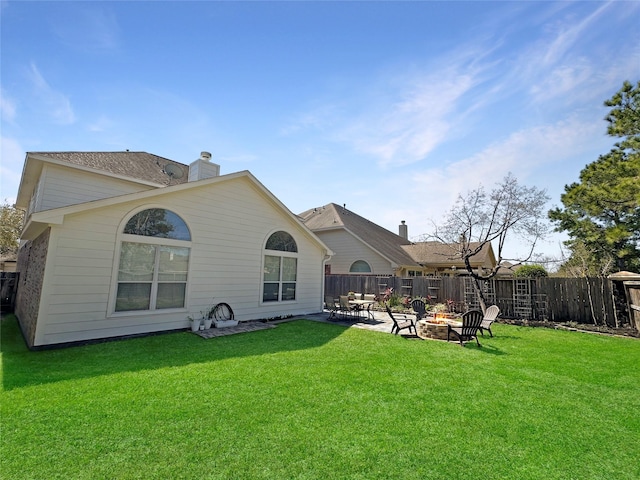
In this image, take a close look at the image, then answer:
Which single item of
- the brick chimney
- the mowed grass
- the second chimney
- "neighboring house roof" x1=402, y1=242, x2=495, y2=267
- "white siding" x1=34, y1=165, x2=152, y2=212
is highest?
Answer: the second chimney

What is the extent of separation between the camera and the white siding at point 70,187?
995 centimetres

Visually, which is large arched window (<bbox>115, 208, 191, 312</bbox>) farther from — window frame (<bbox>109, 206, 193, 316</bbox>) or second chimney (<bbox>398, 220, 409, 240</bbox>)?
second chimney (<bbox>398, 220, 409, 240</bbox>)

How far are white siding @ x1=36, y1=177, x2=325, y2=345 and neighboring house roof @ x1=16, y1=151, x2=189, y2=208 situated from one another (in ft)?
16.8

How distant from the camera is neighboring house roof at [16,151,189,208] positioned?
10078 millimetres

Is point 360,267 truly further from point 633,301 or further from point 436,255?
point 633,301

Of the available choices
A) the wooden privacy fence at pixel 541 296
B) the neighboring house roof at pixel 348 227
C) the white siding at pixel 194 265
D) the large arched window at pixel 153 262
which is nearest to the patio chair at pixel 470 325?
the wooden privacy fence at pixel 541 296

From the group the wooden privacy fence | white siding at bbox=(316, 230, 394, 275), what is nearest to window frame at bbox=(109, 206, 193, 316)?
the wooden privacy fence

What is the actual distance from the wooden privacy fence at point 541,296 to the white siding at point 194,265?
6.18m

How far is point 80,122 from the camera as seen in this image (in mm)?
9047

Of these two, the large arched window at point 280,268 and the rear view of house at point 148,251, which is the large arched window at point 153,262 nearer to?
the rear view of house at point 148,251

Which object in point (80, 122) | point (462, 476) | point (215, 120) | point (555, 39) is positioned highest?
point (555, 39)

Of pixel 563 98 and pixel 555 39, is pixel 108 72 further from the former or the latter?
pixel 563 98

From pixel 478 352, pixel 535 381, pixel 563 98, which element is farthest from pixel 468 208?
pixel 535 381

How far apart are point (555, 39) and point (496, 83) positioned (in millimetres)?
1566
